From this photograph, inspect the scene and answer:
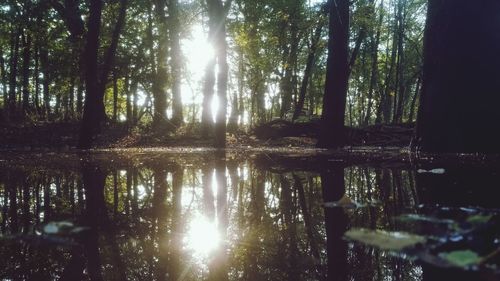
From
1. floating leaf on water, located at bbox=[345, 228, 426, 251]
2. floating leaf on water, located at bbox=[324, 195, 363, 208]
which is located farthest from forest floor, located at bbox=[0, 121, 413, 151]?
floating leaf on water, located at bbox=[345, 228, 426, 251]

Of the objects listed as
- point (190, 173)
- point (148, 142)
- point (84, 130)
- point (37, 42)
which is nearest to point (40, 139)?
point (148, 142)

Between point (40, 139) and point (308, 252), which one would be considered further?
point (40, 139)

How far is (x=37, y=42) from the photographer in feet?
58.9

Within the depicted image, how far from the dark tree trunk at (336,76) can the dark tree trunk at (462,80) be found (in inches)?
97.3

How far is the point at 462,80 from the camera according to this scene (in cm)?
508

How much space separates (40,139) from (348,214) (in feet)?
43.6

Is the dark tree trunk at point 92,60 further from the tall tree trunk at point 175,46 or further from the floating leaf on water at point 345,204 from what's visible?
the floating leaf on water at point 345,204

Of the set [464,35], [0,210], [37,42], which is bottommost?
[0,210]

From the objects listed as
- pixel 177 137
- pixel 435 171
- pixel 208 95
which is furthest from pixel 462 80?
pixel 208 95

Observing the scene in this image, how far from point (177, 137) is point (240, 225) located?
437 inches

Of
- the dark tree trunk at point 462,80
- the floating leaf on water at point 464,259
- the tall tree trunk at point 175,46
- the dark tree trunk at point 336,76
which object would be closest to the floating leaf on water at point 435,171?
the dark tree trunk at point 462,80

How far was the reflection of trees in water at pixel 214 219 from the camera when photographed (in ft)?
4.65

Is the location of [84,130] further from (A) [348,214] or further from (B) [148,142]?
(A) [348,214]

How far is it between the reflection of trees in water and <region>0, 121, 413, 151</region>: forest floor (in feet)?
23.5
